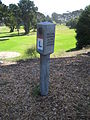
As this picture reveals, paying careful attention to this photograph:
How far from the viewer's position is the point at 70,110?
286 cm

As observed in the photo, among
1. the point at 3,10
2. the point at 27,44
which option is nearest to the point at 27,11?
the point at 3,10

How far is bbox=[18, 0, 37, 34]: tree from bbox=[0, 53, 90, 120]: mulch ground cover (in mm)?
43302

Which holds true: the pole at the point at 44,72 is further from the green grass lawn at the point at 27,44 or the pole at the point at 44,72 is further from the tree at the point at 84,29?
the tree at the point at 84,29

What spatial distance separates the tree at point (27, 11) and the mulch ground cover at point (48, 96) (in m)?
43.3

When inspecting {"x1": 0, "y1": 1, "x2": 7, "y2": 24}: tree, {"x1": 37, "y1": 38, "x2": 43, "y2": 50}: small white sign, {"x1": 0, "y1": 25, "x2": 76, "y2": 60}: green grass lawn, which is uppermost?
{"x1": 0, "y1": 1, "x2": 7, "y2": 24}: tree

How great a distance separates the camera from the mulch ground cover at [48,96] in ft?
9.23

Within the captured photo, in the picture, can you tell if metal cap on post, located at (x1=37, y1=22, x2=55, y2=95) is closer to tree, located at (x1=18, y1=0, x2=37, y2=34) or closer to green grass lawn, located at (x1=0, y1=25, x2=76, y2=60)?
green grass lawn, located at (x1=0, y1=25, x2=76, y2=60)

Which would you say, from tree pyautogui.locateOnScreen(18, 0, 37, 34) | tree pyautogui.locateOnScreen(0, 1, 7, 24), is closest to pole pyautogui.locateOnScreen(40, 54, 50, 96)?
tree pyautogui.locateOnScreen(0, 1, 7, 24)

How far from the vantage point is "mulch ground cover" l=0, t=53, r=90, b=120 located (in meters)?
2.81

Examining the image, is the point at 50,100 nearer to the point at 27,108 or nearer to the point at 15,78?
the point at 27,108

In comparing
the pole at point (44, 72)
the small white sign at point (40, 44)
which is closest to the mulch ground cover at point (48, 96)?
the pole at point (44, 72)

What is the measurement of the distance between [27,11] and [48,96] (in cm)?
4484

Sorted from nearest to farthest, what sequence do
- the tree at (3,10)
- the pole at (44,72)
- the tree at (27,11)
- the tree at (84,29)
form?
the pole at (44,72), the tree at (84,29), the tree at (3,10), the tree at (27,11)

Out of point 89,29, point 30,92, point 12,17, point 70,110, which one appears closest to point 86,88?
point 70,110
